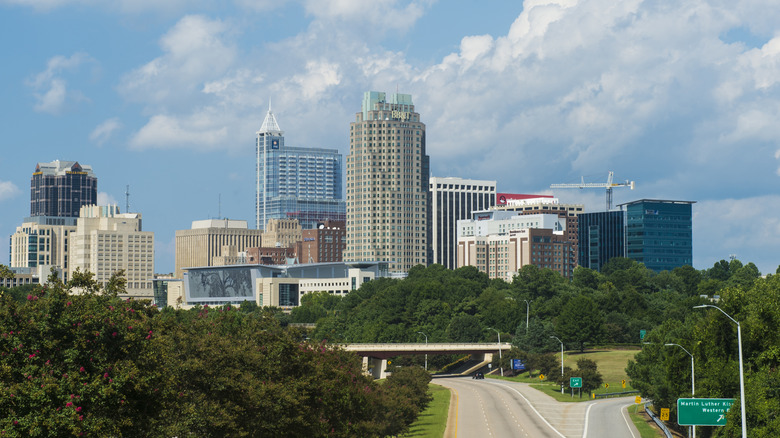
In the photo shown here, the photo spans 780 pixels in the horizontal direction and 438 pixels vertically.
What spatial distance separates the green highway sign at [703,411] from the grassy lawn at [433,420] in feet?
102

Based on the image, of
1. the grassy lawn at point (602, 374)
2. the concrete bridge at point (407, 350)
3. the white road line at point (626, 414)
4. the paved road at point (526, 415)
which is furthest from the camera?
the concrete bridge at point (407, 350)

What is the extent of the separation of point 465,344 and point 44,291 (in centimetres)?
14735

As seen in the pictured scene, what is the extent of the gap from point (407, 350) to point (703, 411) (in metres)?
116

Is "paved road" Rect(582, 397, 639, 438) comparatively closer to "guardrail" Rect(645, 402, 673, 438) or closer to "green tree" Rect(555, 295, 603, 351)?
"guardrail" Rect(645, 402, 673, 438)

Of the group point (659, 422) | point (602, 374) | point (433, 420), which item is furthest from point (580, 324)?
point (659, 422)

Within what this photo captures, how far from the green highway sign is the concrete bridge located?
111596 millimetres

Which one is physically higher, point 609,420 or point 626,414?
point 609,420

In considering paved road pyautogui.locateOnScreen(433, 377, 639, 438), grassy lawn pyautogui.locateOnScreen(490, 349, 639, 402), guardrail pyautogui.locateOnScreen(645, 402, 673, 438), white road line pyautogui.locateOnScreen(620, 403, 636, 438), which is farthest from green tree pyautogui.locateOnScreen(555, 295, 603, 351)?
guardrail pyautogui.locateOnScreen(645, 402, 673, 438)

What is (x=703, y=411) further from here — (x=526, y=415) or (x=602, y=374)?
(x=602, y=374)

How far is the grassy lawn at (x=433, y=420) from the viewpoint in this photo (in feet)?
304

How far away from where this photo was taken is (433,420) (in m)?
104

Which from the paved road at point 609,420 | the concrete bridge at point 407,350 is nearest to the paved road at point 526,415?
the paved road at point 609,420

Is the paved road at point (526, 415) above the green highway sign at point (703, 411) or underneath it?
underneath

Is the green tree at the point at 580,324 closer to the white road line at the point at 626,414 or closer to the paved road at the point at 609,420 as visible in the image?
the paved road at the point at 609,420
